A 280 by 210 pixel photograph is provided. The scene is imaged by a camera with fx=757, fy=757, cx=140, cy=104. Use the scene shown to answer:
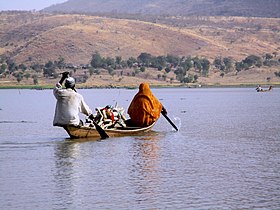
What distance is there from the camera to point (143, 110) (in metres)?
29.9

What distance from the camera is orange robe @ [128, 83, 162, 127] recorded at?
1177 inches

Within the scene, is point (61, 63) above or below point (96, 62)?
below

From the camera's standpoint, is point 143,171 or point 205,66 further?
point 205,66

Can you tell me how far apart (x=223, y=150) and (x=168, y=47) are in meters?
128

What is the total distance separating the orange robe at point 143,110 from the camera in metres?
29.9

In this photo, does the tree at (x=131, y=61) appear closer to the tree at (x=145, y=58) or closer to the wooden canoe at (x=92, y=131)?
the tree at (x=145, y=58)

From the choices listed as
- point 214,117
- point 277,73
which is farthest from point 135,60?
point 214,117

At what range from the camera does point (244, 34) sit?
169 meters

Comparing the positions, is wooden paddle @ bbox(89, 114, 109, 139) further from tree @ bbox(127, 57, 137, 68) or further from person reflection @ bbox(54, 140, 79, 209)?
tree @ bbox(127, 57, 137, 68)

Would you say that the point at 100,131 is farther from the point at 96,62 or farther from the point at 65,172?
the point at 96,62

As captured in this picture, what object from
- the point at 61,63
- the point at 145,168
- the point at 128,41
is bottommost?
the point at 61,63

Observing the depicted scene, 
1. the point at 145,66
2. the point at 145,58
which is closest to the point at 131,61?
the point at 145,66

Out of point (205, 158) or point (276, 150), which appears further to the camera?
point (276, 150)

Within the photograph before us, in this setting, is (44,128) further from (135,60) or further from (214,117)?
(135,60)
